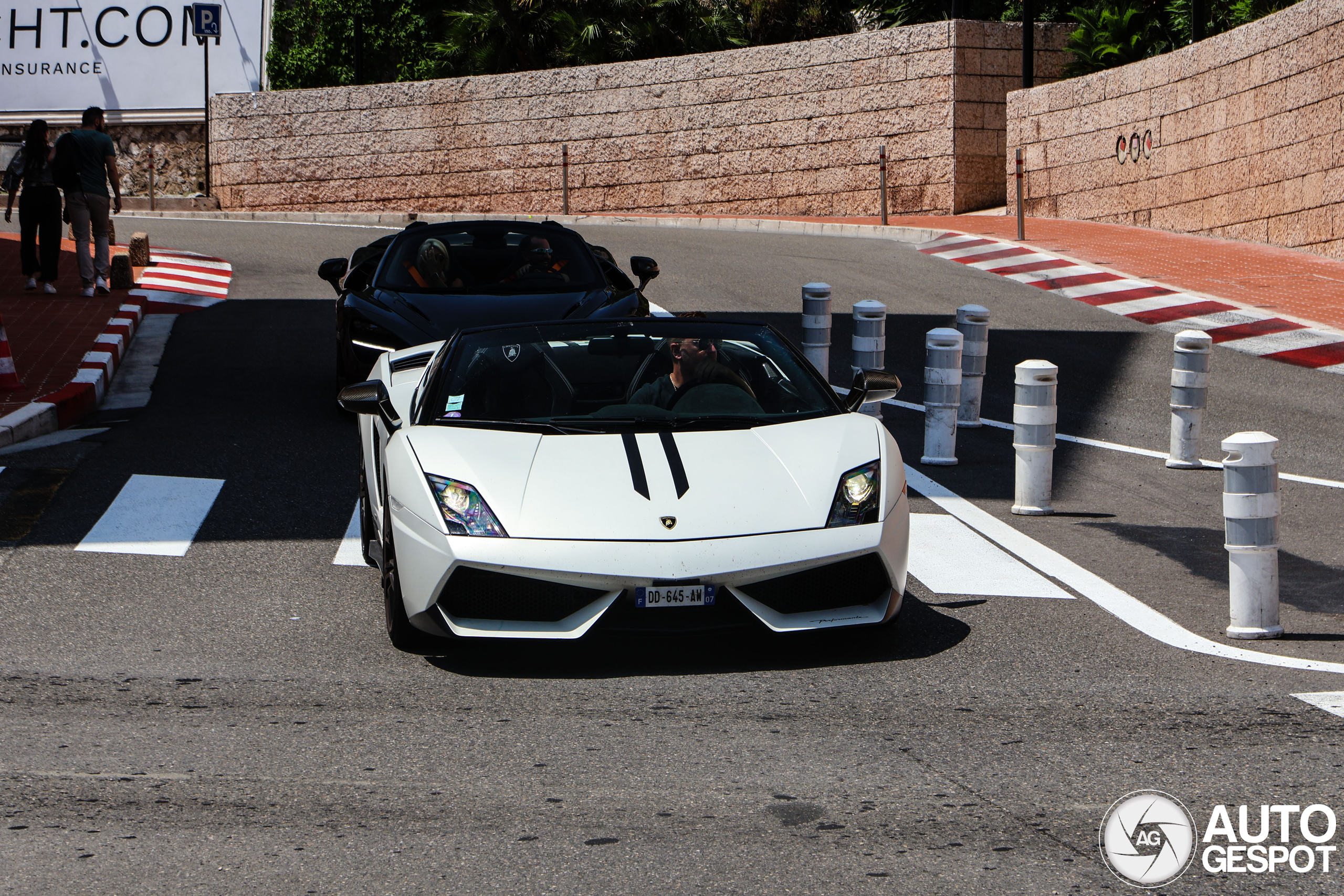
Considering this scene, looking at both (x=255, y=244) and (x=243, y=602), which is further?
(x=255, y=244)

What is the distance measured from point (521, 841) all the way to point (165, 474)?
608 centimetres

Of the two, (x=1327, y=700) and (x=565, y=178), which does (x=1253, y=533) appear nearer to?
(x=1327, y=700)

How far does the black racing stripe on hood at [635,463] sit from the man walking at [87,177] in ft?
37.1

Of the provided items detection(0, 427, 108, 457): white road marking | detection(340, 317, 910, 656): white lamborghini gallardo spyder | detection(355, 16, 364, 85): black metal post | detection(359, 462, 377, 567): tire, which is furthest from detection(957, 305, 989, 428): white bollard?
detection(355, 16, 364, 85): black metal post

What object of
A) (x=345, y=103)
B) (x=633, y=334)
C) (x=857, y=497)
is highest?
(x=345, y=103)

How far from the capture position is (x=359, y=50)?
Result: 3988 centimetres

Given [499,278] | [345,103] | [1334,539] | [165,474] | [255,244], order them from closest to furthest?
[1334,539], [165,474], [499,278], [255,244], [345,103]

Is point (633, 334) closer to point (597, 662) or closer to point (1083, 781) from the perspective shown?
point (597, 662)

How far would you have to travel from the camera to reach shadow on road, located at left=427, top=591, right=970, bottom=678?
562 centimetres

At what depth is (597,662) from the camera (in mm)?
5738

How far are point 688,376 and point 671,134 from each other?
25.4m

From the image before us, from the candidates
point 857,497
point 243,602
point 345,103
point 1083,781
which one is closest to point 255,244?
point 345,103

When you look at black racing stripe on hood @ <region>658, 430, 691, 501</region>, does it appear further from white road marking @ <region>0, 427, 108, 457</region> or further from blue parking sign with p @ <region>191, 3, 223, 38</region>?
blue parking sign with p @ <region>191, 3, 223, 38</region>

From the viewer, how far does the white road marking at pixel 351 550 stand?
7391 mm
